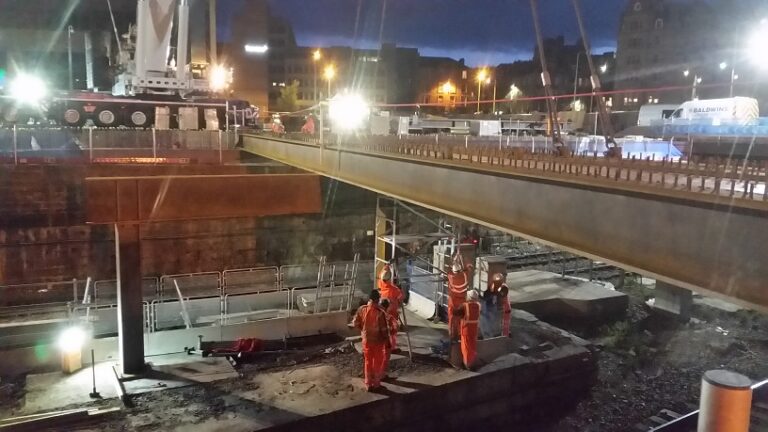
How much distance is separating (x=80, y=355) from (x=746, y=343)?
53.8 feet

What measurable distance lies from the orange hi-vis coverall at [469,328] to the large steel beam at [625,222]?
8.59 feet

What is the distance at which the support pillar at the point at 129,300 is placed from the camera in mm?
10297

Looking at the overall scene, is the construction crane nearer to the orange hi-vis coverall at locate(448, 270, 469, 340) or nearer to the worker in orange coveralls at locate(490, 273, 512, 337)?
the orange hi-vis coverall at locate(448, 270, 469, 340)

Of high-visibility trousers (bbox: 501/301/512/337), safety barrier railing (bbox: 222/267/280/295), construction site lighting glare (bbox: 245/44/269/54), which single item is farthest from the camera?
construction site lighting glare (bbox: 245/44/269/54)

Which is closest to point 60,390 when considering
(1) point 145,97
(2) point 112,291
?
(2) point 112,291

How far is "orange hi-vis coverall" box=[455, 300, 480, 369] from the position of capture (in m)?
10.2

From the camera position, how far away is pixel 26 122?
2209 cm

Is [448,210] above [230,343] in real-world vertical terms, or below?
above

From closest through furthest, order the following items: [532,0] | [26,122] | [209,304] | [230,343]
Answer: [532,0]
[230,343]
[209,304]
[26,122]

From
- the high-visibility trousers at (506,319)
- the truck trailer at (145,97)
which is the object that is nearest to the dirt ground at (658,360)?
the high-visibility trousers at (506,319)

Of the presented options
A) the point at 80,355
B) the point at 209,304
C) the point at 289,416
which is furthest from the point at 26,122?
the point at 289,416

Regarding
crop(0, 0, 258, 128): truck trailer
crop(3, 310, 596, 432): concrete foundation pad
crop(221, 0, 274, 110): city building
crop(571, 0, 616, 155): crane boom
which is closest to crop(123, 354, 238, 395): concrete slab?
crop(3, 310, 596, 432): concrete foundation pad

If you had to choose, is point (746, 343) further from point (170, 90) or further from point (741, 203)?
point (170, 90)

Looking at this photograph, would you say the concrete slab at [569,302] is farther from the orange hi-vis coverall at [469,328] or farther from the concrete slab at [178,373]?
the concrete slab at [178,373]
